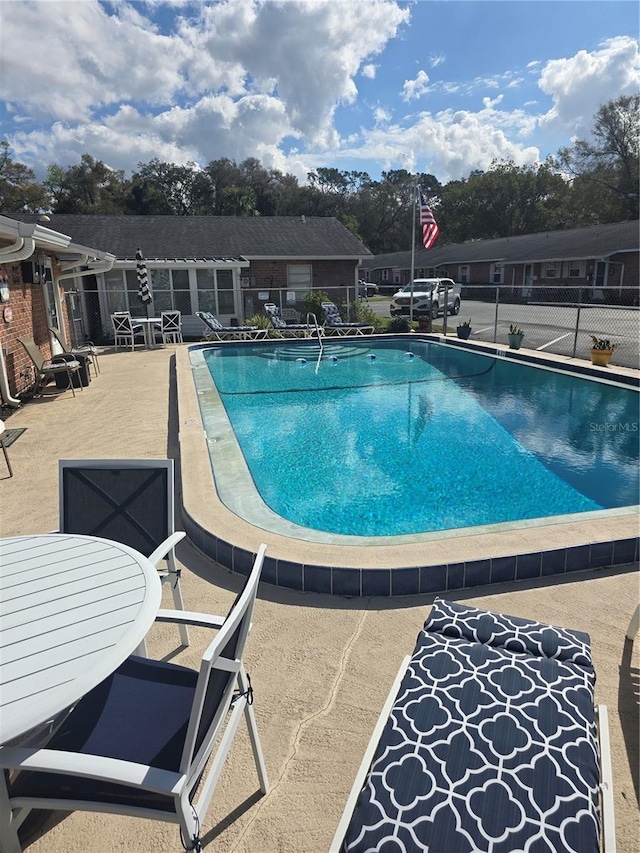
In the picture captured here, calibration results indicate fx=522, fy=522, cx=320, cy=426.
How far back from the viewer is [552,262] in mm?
30641

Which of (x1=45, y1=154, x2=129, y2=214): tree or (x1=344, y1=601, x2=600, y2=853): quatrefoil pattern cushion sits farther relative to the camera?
(x1=45, y1=154, x2=129, y2=214): tree

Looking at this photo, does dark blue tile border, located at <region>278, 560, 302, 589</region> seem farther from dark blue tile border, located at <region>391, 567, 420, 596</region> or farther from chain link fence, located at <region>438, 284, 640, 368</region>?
chain link fence, located at <region>438, 284, 640, 368</region>

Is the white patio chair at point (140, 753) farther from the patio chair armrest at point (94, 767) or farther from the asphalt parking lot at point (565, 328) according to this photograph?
the asphalt parking lot at point (565, 328)

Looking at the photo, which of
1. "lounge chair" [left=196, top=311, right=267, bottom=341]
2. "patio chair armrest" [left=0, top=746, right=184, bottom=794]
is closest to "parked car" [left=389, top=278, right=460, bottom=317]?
"lounge chair" [left=196, top=311, right=267, bottom=341]

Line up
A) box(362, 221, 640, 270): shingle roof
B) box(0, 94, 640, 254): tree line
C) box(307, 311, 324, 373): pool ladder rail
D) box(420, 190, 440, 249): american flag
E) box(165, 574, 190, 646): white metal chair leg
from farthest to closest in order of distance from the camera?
box(0, 94, 640, 254): tree line
box(362, 221, 640, 270): shingle roof
box(420, 190, 440, 249): american flag
box(307, 311, 324, 373): pool ladder rail
box(165, 574, 190, 646): white metal chair leg

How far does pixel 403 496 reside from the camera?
552 centimetres

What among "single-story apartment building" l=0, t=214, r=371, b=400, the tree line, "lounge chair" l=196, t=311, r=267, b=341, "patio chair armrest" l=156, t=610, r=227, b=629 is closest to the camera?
"patio chair armrest" l=156, t=610, r=227, b=629

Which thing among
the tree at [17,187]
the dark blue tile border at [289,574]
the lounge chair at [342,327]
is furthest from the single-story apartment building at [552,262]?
the tree at [17,187]

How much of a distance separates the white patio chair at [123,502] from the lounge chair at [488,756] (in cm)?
151

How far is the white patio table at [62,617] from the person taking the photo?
150cm

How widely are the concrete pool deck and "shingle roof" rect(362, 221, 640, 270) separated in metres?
20.2

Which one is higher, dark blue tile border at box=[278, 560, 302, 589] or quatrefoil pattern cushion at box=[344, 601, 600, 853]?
quatrefoil pattern cushion at box=[344, 601, 600, 853]

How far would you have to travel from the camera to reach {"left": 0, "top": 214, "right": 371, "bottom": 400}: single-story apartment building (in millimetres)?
16969

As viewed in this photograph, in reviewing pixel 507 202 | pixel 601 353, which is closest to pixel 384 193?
pixel 507 202
